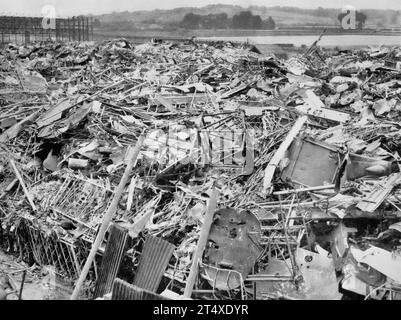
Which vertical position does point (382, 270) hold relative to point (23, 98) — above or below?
below

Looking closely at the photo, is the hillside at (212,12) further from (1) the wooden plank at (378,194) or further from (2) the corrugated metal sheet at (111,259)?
(2) the corrugated metal sheet at (111,259)

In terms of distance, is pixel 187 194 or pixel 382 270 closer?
pixel 382 270

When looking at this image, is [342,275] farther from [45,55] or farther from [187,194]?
[45,55]

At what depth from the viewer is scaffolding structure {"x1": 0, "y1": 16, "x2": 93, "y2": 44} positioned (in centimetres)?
3269

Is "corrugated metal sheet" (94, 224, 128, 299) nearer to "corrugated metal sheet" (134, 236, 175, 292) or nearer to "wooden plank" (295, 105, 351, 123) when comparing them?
"corrugated metal sheet" (134, 236, 175, 292)

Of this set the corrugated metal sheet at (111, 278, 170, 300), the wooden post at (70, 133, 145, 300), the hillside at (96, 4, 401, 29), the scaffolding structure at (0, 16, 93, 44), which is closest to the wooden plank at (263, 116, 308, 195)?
the wooden post at (70, 133, 145, 300)

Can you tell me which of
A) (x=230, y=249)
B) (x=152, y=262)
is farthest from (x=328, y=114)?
(x=152, y=262)

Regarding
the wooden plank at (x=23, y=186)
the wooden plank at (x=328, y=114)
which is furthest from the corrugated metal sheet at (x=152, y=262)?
the wooden plank at (x=328, y=114)

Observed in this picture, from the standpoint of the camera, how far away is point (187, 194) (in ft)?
22.6

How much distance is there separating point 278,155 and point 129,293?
3.39 metres

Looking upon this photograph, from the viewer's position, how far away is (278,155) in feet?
23.7

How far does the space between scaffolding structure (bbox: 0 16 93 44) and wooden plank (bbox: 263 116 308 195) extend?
29.5 meters

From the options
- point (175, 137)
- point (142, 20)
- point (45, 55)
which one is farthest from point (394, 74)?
point (142, 20)
